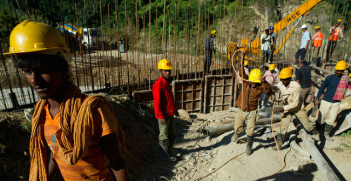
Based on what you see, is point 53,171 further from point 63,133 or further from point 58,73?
point 58,73

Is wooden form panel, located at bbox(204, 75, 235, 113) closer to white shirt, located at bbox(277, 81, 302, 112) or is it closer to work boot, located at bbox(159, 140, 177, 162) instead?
white shirt, located at bbox(277, 81, 302, 112)

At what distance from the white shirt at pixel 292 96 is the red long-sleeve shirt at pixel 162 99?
8.83 ft

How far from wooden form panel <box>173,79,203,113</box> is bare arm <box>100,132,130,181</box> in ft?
17.3

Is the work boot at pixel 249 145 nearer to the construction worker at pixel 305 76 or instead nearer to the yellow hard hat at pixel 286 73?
the yellow hard hat at pixel 286 73

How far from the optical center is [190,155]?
433 cm

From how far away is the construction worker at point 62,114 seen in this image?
1126mm

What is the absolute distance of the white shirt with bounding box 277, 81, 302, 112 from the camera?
14.1 ft

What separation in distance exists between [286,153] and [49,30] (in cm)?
508

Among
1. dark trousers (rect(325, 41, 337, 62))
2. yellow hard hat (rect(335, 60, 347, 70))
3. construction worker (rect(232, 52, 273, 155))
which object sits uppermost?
dark trousers (rect(325, 41, 337, 62))

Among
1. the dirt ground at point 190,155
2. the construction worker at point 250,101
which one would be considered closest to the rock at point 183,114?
the dirt ground at point 190,155

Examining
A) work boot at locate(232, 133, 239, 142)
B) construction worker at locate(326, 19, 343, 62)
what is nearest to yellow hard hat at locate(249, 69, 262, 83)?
work boot at locate(232, 133, 239, 142)

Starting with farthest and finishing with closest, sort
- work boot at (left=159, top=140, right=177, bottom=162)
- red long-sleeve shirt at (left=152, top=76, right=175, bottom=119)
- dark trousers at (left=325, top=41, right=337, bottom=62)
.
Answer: dark trousers at (left=325, top=41, right=337, bottom=62)
work boot at (left=159, top=140, right=177, bottom=162)
red long-sleeve shirt at (left=152, top=76, right=175, bottom=119)

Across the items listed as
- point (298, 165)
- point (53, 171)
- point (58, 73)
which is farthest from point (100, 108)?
point (298, 165)

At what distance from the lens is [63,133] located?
3.85ft
